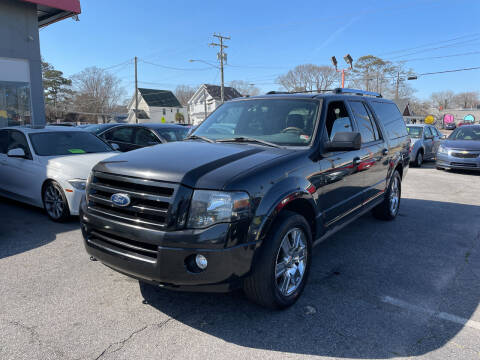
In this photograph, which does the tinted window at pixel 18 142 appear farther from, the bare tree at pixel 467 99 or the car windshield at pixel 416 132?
the bare tree at pixel 467 99

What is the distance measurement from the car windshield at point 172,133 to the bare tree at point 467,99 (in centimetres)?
12687

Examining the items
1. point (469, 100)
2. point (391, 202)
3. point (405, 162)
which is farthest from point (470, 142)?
point (469, 100)

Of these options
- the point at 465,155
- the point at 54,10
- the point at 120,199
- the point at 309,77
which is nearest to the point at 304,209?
the point at 120,199

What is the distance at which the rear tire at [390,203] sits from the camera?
5.80m

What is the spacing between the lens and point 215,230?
101 inches

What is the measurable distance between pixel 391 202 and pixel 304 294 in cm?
320

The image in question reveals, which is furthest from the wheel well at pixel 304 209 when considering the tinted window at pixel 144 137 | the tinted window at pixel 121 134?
the tinted window at pixel 121 134

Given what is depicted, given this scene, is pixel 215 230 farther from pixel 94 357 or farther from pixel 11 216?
pixel 11 216

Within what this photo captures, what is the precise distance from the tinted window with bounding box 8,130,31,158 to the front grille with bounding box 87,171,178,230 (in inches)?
154

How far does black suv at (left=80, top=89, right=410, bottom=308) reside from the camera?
262 cm

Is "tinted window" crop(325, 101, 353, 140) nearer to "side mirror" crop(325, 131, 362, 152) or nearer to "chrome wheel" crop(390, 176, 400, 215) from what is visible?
"side mirror" crop(325, 131, 362, 152)

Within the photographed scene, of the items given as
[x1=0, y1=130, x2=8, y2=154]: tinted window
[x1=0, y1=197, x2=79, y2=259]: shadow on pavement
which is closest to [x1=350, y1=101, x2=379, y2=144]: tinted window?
[x1=0, y1=197, x2=79, y2=259]: shadow on pavement

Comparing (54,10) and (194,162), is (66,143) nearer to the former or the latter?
(194,162)

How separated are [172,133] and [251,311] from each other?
726 centimetres
